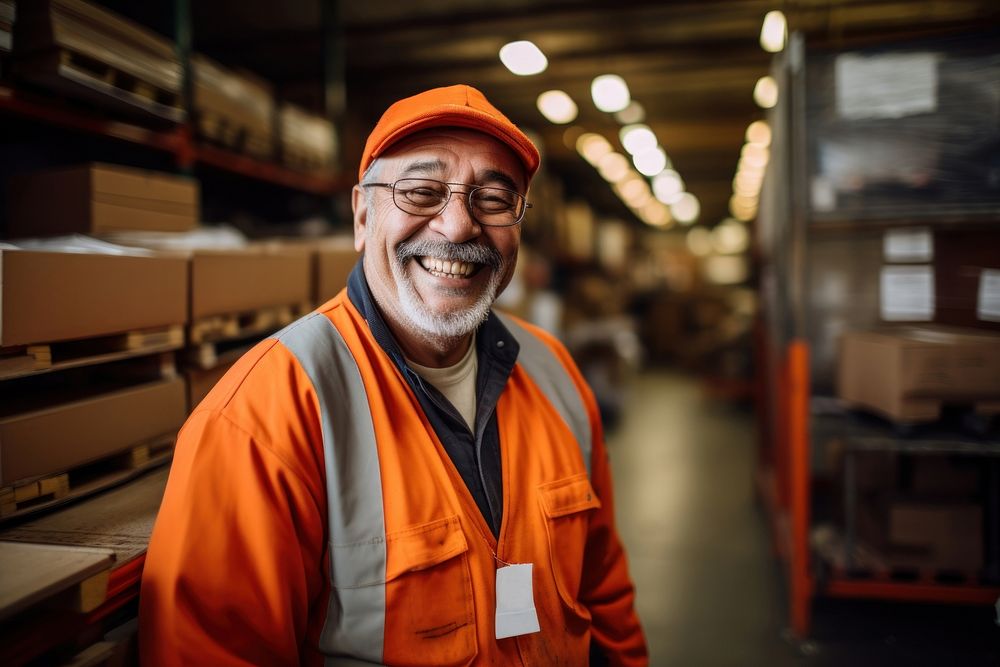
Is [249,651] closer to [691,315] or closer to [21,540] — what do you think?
[21,540]

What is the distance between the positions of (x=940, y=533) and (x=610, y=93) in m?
5.60

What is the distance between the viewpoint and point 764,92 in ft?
23.4

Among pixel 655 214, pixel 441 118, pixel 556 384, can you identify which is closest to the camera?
pixel 441 118

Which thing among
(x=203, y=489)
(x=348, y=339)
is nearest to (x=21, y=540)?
(x=203, y=489)

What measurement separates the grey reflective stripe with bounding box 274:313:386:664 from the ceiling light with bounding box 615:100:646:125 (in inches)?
286

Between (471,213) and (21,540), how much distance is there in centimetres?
149

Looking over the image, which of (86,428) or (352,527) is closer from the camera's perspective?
(352,527)

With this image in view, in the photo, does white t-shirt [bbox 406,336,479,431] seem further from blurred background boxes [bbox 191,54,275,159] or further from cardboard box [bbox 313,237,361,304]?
blurred background boxes [bbox 191,54,275,159]

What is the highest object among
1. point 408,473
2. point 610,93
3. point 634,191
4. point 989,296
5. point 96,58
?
point 634,191

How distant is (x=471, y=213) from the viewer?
5.85 ft

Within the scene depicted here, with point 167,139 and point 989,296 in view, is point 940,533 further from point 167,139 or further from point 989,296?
point 167,139

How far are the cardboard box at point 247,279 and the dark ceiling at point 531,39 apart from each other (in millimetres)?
2955

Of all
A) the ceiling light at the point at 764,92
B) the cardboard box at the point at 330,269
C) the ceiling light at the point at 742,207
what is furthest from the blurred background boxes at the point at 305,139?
the ceiling light at the point at 742,207

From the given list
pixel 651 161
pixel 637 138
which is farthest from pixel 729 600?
pixel 651 161
